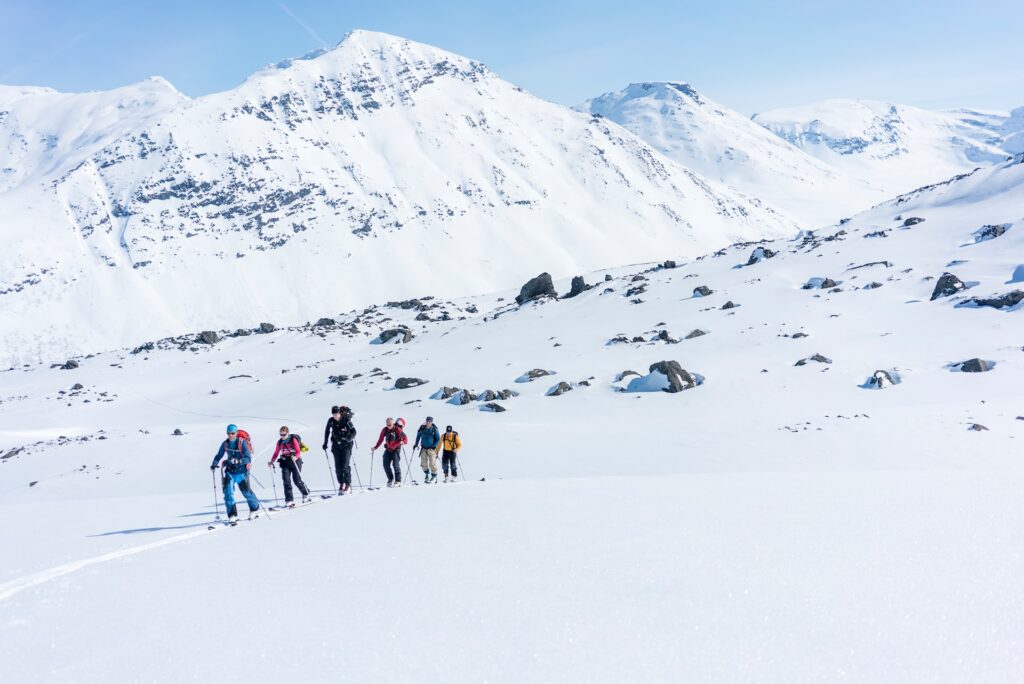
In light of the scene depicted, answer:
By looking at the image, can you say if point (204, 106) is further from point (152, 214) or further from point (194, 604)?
point (194, 604)

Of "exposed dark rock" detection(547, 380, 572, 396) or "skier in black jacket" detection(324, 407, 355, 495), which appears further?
"exposed dark rock" detection(547, 380, 572, 396)

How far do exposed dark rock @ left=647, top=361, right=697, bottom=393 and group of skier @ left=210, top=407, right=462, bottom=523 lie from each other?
37.9ft

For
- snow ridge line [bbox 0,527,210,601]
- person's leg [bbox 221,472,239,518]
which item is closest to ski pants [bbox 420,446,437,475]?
person's leg [bbox 221,472,239,518]

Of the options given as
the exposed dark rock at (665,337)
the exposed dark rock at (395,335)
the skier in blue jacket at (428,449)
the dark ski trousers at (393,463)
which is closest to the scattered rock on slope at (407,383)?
the exposed dark rock at (665,337)

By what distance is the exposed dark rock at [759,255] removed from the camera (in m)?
50.8

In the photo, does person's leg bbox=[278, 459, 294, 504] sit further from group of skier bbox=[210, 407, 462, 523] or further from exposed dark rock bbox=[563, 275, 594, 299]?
exposed dark rock bbox=[563, 275, 594, 299]

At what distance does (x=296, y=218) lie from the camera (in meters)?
158

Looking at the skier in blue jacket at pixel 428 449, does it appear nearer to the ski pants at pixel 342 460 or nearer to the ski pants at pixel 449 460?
the ski pants at pixel 449 460

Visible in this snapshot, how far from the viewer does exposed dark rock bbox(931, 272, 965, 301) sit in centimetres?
3180

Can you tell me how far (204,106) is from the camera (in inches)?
7239

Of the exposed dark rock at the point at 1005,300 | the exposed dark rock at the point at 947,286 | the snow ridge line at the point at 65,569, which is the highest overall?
the exposed dark rock at the point at 947,286

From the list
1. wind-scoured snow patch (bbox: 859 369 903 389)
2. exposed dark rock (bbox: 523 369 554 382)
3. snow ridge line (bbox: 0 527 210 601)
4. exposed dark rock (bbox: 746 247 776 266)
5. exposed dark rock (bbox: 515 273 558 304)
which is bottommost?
wind-scoured snow patch (bbox: 859 369 903 389)

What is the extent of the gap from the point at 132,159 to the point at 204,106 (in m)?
29.3

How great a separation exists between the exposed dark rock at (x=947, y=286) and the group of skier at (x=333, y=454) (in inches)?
1110
